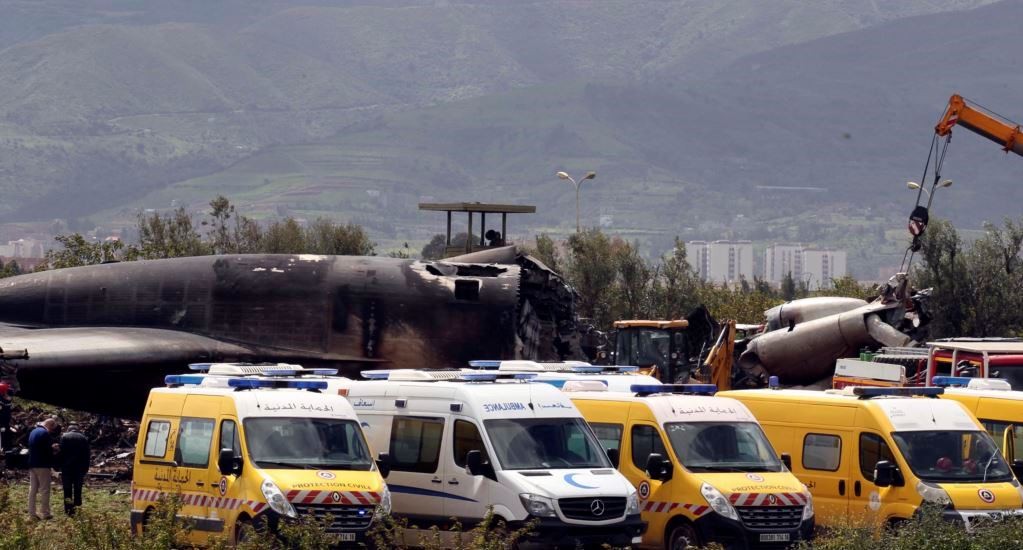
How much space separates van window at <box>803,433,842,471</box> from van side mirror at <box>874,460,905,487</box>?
1.25m

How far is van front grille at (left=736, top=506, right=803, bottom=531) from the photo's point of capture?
2253 centimetres

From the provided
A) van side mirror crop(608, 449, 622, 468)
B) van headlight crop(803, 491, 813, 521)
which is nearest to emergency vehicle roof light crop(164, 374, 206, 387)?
van side mirror crop(608, 449, 622, 468)

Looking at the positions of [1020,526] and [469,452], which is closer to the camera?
[1020,526]

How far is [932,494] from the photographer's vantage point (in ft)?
74.0

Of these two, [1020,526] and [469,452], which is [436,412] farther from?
[1020,526]

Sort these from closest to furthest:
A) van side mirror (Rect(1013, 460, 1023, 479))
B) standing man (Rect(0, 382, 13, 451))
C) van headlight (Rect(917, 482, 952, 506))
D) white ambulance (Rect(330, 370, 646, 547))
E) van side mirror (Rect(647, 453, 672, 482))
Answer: white ambulance (Rect(330, 370, 646, 547)), van headlight (Rect(917, 482, 952, 506)), van side mirror (Rect(647, 453, 672, 482)), van side mirror (Rect(1013, 460, 1023, 479)), standing man (Rect(0, 382, 13, 451))

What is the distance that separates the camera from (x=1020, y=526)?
19.5m

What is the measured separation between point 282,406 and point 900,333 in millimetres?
26338

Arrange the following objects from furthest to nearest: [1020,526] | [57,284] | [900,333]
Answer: [900,333] < [57,284] < [1020,526]

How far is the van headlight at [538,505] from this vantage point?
21.8 metres

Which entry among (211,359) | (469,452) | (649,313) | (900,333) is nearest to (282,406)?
(469,452)

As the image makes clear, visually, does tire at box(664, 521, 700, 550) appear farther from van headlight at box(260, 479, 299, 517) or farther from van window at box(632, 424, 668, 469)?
van headlight at box(260, 479, 299, 517)

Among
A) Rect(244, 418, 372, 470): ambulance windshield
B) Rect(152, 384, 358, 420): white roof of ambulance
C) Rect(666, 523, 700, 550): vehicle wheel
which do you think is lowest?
Rect(666, 523, 700, 550): vehicle wheel

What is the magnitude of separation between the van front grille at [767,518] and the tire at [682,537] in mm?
807
